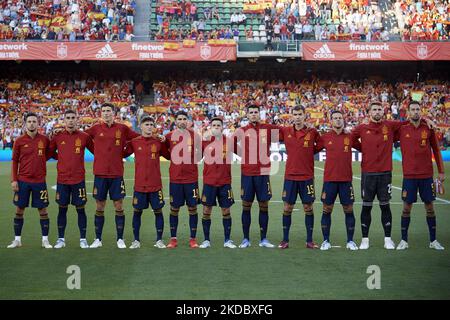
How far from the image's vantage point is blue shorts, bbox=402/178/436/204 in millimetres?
9984

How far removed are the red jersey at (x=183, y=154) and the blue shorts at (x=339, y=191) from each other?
1.98 metres

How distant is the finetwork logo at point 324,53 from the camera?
34969mm

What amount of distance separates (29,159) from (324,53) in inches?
1055

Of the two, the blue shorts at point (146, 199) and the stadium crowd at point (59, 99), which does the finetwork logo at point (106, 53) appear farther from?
the blue shorts at point (146, 199)

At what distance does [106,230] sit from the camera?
11.7m

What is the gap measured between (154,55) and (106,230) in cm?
2414

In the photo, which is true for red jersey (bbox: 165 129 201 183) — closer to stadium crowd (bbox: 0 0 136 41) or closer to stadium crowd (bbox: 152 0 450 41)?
stadium crowd (bbox: 152 0 450 41)

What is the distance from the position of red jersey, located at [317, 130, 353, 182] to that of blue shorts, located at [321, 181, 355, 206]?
8 cm

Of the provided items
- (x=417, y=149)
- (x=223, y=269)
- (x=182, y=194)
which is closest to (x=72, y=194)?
(x=182, y=194)

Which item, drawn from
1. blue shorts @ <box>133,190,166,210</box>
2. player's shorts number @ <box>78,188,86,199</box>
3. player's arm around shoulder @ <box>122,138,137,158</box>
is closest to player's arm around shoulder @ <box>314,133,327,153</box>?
A: blue shorts @ <box>133,190,166,210</box>

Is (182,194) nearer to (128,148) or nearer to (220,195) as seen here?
(220,195)

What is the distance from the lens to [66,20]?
118 ft
